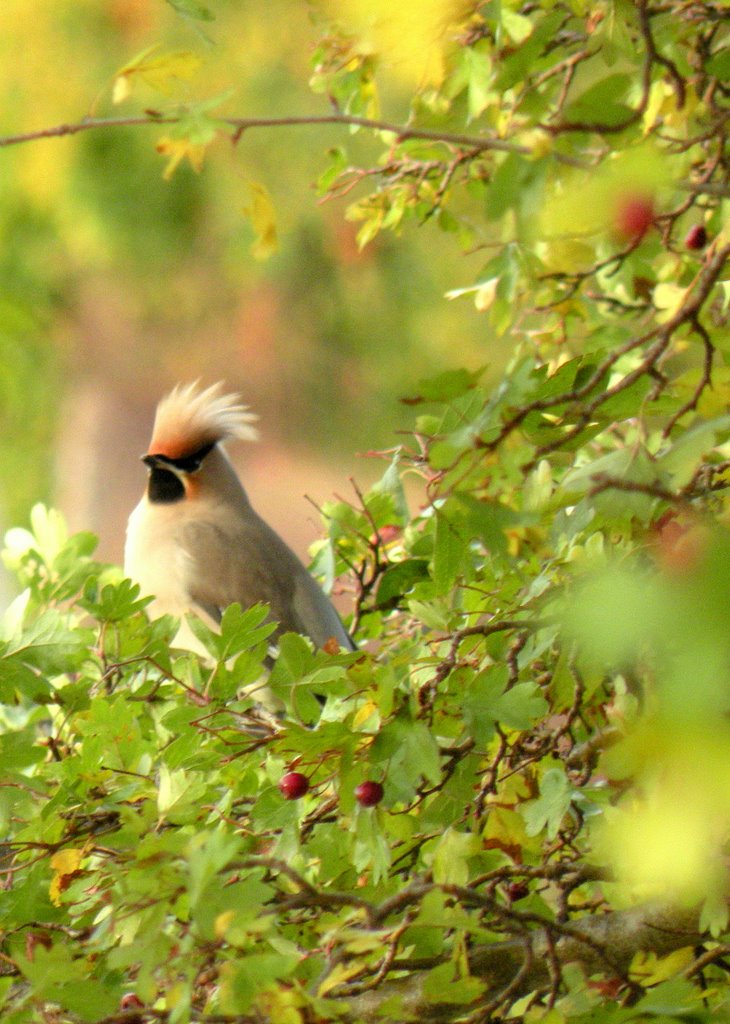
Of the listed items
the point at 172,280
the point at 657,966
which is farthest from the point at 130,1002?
the point at 172,280

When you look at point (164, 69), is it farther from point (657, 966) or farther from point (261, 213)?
point (657, 966)

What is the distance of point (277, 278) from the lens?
18.0 feet

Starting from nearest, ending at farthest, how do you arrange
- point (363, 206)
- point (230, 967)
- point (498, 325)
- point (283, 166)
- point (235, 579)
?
1. point (230, 967)
2. point (498, 325)
3. point (363, 206)
4. point (235, 579)
5. point (283, 166)

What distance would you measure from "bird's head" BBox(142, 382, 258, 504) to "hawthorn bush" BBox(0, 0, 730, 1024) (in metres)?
1.00

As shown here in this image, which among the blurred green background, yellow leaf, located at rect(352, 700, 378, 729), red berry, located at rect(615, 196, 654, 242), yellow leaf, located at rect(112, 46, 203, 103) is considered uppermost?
the blurred green background

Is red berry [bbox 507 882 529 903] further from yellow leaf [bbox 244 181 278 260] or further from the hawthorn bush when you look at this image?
yellow leaf [bbox 244 181 278 260]

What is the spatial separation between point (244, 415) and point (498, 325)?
1.05m

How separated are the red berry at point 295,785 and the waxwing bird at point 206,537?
1.14 metres

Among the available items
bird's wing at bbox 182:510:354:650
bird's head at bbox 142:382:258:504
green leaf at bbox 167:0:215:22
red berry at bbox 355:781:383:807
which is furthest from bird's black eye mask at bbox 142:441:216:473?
red berry at bbox 355:781:383:807

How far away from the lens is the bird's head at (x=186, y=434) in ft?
7.09

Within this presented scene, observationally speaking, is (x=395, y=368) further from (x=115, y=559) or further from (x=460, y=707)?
(x=460, y=707)

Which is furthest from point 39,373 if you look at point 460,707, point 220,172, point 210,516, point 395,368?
point 460,707

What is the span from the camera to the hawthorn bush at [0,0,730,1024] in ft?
2.09

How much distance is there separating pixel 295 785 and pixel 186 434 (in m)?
1.44
